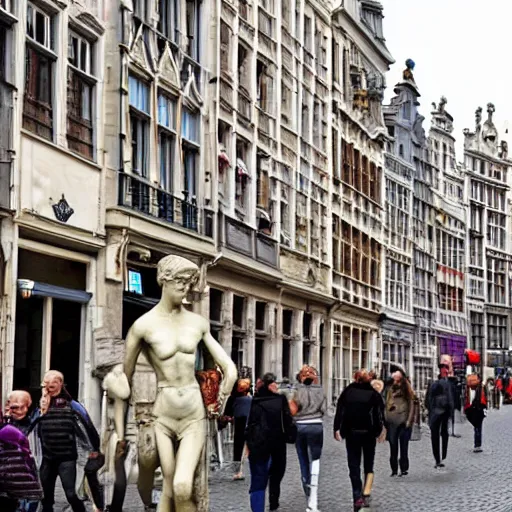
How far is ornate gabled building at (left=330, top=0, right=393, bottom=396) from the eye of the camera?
42312 mm

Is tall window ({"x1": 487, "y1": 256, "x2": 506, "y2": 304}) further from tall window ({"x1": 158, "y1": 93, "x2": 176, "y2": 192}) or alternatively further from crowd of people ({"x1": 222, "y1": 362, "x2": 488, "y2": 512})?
crowd of people ({"x1": 222, "y1": 362, "x2": 488, "y2": 512})

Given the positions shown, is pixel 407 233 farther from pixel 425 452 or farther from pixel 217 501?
pixel 217 501

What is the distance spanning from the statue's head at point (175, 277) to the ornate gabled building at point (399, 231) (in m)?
40.0

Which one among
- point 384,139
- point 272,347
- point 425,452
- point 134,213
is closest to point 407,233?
point 384,139

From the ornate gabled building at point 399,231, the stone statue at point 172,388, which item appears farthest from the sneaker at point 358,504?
the ornate gabled building at point 399,231

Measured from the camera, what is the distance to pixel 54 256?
2117 centimetres

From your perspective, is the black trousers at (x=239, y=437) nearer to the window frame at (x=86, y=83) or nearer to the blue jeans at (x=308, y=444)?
the blue jeans at (x=308, y=444)

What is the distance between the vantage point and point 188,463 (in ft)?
29.1

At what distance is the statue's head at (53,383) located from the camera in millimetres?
12227

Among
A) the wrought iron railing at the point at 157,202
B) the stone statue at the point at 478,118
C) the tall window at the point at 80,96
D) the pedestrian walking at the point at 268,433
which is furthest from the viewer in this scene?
the stone statue at the point at 478,118

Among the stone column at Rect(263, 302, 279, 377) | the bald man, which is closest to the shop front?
the bald man

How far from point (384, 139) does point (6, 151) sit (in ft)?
105

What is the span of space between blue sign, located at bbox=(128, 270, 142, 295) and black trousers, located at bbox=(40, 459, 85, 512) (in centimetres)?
1138

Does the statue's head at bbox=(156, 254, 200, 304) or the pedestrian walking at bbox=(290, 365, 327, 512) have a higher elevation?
the statue's head at bbox=(156, 254, 200, 304)
